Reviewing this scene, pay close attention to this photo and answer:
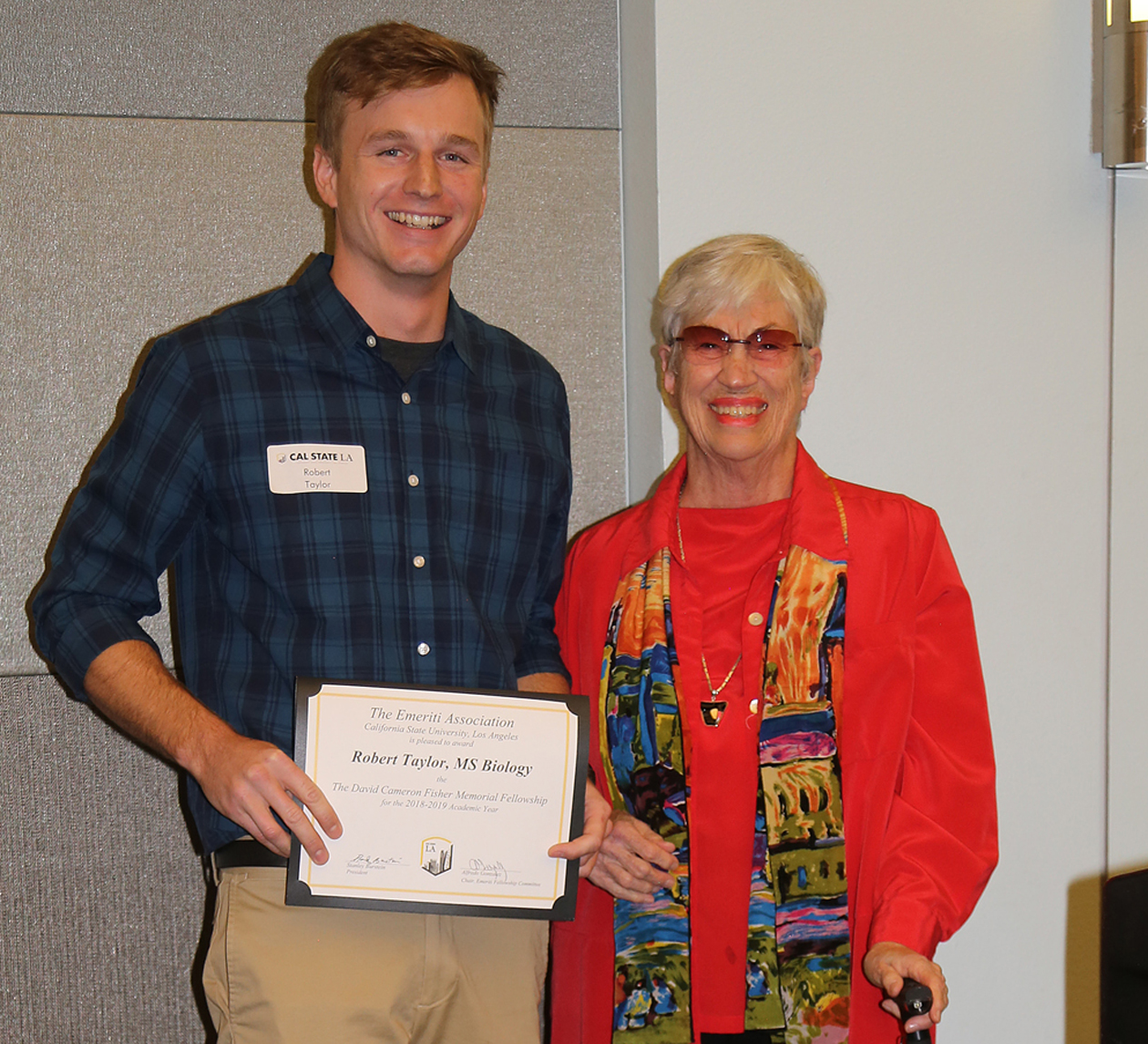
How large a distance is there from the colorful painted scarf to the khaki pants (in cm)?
29

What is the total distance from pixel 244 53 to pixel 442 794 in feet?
5.20

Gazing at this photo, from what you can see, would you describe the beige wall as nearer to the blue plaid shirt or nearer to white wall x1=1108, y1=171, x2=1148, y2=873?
the blue plaid shirt

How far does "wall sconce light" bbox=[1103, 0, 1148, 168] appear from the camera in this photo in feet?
8.02

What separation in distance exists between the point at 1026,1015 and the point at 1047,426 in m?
1.28

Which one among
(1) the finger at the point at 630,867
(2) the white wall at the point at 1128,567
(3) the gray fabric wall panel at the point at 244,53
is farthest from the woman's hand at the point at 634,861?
(3) the gray fabric wall panel at the point at 244,53

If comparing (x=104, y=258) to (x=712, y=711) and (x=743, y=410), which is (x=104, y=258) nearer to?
(x=743, y=410)

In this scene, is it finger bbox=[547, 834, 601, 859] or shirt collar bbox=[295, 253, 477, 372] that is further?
shirt collar bbox=[295, 253, 477, 372]

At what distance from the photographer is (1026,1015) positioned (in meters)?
2.57

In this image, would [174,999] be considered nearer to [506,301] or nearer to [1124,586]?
[506,301]

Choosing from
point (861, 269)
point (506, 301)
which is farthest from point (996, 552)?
point (506, 301)

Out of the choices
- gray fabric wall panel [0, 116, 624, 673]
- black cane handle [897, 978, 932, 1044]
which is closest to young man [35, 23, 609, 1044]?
black cane handle [897, 978, 932, 1044]

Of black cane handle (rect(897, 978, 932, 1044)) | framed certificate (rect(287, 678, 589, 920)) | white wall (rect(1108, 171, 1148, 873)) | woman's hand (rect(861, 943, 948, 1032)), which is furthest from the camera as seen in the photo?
white wall (rect(1108, 171, 1148, 873))

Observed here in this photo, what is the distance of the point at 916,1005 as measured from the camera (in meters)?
1.43

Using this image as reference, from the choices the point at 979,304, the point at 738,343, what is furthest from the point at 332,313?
the point at 979,304
